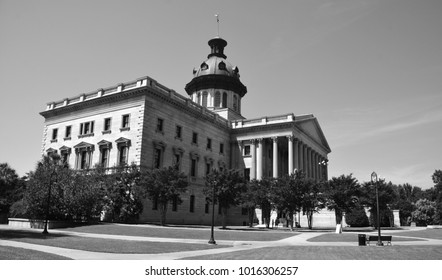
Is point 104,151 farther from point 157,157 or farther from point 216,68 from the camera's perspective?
point 216,68

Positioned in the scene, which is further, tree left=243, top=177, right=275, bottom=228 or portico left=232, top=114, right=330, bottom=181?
portico left=232, top=114, right=330, bottom=181

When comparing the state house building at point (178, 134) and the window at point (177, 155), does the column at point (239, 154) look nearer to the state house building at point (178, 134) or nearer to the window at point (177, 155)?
the state house building at point (178, 134)

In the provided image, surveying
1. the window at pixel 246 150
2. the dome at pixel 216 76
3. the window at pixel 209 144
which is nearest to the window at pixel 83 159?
the window at pixel 209 144

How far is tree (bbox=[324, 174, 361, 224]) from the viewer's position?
41.8 metres

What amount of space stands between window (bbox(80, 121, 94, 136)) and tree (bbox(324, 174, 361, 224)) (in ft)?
97.6

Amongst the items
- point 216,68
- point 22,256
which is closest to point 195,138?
point 216,68

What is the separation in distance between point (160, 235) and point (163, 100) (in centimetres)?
2254

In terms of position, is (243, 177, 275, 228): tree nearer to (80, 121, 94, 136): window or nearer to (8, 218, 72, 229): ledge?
(8, 218, 72, 229): ledge

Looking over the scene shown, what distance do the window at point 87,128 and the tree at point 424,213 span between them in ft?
169

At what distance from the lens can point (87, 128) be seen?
162 ft

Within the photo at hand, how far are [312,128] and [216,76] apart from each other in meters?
20.2

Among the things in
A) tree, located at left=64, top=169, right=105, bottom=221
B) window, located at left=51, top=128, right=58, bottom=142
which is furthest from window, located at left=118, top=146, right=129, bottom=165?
window, located at left=51, top=128, right=58, bottom=142
